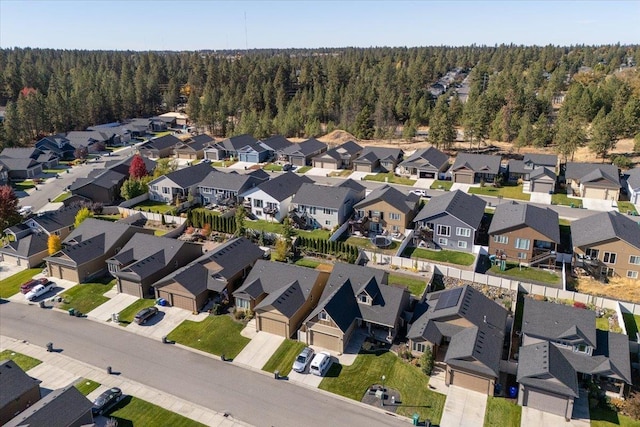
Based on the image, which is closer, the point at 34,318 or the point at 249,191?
the point at 34,318

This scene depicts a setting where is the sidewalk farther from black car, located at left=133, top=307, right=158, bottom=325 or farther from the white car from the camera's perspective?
the white car

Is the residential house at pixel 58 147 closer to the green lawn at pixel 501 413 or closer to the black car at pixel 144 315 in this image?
the black car at pixel 144 315

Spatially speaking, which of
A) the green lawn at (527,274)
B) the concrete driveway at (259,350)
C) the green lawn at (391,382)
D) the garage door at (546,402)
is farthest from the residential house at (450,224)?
the concrete driveway at (259,350)

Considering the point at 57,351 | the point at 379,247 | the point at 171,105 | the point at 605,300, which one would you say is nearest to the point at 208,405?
the point at 57,351

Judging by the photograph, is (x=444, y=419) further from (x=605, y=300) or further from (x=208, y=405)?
(x=605, y=300)

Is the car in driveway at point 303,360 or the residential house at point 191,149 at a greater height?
the residential house at point 191,149

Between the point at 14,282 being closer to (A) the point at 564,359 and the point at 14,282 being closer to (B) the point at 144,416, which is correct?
(B) the point at 144,416

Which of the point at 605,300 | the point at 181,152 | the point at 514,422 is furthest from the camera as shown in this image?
the point at 181,152
